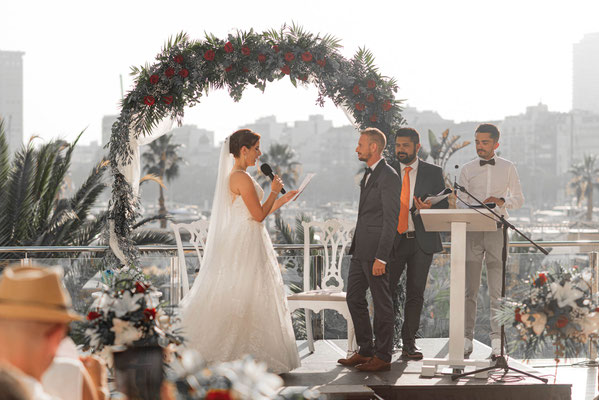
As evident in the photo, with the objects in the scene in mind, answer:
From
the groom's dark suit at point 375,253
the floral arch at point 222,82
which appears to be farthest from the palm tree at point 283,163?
the groom's dark suit at point 375,253

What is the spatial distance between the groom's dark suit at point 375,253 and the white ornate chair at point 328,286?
1.22ft

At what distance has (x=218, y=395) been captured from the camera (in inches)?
72.2

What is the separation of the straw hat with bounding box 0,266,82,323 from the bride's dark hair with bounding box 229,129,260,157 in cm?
385

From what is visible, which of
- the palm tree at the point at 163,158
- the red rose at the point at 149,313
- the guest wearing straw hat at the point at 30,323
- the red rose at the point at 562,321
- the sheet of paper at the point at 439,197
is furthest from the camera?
the palm tree at the point at 163,158

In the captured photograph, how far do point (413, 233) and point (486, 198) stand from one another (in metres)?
0.64

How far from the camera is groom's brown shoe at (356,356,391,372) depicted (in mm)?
5789

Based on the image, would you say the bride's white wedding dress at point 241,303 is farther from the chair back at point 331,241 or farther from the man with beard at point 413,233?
the chair back at point 331,241

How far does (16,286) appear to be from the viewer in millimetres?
1796

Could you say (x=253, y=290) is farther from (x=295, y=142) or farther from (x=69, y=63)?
(x=295, y=142)

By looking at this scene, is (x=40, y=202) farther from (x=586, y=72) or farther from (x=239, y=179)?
(x=586, y=72)

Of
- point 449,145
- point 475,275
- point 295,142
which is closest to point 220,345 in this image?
point 475,275

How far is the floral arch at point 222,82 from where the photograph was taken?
6875mm

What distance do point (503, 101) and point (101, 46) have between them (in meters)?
64.0

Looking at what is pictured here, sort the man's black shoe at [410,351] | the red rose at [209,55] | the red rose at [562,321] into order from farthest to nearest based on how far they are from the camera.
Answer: the red rose at [209,55] < the man's black shoe at [410,351] < the red rose at [562,321]
